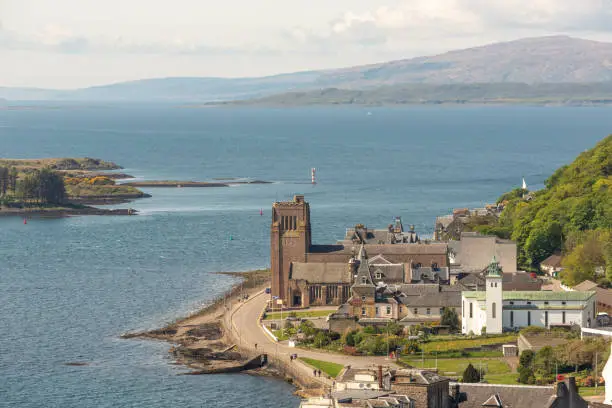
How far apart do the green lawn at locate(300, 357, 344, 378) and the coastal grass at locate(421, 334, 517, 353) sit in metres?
5.69

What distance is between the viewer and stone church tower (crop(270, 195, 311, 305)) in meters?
108

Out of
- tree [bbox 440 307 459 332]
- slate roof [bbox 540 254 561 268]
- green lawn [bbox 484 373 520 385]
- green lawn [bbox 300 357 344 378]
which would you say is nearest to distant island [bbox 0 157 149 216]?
slate roof [bbox 540 254 561 268]

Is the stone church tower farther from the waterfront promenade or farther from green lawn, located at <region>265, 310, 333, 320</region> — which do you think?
green lawn, located at <region>265, 310, 333, 320</region>

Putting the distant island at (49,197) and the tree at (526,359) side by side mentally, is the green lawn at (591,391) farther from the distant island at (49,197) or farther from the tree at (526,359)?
the distant island at (49,197)

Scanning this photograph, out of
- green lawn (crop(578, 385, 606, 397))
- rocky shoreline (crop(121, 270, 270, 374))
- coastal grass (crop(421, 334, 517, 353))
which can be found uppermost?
green lawn (crop(578, 385, 606, 397))

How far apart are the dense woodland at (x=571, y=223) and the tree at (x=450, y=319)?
50.6 feet

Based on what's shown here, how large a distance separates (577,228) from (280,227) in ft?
91.0

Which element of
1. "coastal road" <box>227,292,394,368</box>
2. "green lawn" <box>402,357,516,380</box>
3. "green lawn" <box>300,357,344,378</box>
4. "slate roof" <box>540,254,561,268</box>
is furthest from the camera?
"slate roof" <box>540,254,561,268</box>

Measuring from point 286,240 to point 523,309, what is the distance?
83.1 feet

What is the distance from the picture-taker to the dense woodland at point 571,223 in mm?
106875

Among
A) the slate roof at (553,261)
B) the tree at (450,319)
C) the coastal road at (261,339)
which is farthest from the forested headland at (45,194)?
the tree at (450,319)

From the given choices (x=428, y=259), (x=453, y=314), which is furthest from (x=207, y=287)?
(x=453, y=314)

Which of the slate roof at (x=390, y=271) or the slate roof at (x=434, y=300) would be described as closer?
the slate roof at (x=434, y=300)

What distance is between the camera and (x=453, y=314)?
92.0m
